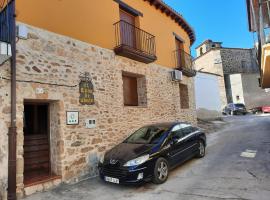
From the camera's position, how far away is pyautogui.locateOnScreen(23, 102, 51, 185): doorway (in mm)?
6297

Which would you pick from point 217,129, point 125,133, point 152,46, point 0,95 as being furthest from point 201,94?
point 0,95

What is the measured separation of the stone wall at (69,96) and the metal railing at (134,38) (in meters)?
0.87

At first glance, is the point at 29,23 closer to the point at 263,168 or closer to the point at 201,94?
the point at 263,168

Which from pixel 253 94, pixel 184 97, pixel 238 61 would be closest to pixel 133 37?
pixel 184 97

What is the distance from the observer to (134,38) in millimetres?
9711

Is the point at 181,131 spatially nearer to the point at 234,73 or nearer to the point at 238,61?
the point at 234,73

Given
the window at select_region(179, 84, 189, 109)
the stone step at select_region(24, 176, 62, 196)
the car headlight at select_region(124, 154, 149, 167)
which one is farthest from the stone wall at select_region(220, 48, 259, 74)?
the stone step at select_region(24, 176, 62, 196)

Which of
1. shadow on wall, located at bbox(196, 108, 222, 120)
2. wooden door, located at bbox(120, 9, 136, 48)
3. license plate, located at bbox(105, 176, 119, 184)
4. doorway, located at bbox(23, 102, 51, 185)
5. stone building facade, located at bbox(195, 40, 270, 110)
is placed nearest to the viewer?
license plate, located at bbox(105, 176, 119, 184)

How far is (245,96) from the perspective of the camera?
31.3 meters

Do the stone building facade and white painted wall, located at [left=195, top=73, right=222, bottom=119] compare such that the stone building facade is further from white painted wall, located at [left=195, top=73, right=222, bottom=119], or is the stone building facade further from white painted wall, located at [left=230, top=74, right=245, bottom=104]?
white painted wall, located at [left=195, top=73, right=222, bottom=119]

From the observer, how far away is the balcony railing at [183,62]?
12.3 m

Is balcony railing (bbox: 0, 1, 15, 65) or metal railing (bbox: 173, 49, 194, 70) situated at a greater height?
metal railing (bbox: 173, 49, 194, 70)

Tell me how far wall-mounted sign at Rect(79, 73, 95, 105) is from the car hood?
1749mm

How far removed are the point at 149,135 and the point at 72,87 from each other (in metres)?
2.65
